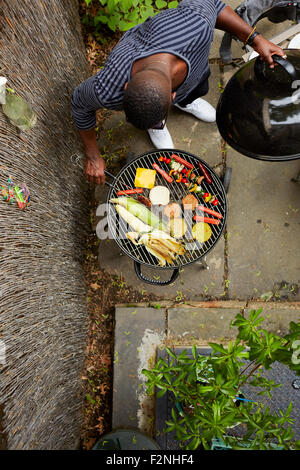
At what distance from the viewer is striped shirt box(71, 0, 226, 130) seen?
2.34 m

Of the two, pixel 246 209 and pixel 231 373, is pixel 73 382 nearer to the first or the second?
pixel 231 373

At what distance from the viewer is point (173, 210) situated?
122 inches

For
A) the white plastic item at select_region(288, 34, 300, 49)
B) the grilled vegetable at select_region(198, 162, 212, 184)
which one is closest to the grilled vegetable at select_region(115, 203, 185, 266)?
the grilled vegetable at select_region(198, 162, 212, 184)

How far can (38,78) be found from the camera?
9.09ft

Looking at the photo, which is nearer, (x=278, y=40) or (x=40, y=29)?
(x=40, y=29)

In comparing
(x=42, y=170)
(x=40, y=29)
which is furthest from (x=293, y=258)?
(x=40, y=29)

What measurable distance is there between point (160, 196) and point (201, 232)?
49cm

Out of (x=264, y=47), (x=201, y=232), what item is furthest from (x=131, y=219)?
(x=264, y=47)

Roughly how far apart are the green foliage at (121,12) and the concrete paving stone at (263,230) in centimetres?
168

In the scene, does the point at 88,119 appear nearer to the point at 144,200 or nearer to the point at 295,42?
the point at 144,200

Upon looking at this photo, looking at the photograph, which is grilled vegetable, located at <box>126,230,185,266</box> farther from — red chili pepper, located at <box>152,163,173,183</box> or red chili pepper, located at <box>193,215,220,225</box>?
red chili pepper, located at <box>152,163,173,183</box>

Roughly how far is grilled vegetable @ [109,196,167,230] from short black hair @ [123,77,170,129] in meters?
1.17

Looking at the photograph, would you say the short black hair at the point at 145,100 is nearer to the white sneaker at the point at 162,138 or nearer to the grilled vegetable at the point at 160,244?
the grilled vegetable at the point at 160,244
